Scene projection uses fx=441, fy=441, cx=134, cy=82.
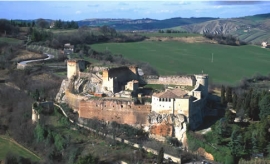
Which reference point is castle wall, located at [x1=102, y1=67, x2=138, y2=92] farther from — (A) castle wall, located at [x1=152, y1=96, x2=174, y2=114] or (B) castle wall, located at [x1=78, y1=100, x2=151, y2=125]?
(A) castle wall, located at [x1=152, y1=96, x2=174, y2=114]

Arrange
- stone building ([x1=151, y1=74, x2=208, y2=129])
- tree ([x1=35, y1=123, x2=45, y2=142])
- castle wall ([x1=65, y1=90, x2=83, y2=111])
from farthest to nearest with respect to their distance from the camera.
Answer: castle wall ([x1=65, y1=90, x2=83, y2=111])
tree ([x1=35, y1=123, x2=45, y2=142])
stone building ([x1=151, y1=74, x2=208, y2=129])

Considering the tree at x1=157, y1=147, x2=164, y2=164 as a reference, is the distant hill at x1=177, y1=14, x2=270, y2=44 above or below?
above

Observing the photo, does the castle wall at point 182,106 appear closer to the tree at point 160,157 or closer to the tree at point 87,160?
the tree at point 160,157

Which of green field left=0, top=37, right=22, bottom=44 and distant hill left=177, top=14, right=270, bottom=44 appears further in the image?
distant hill left=177, top=14, right=270, bottom=44

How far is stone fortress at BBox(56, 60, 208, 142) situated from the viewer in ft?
105

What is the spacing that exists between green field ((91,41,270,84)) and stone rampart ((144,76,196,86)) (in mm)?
12437

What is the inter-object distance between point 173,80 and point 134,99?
5415 millimetres

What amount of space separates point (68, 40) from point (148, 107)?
128ft

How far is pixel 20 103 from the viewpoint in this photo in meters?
40.8

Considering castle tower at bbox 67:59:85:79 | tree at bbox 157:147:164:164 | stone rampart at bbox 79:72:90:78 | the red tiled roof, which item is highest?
castle tower at bbox 67:59:85:79

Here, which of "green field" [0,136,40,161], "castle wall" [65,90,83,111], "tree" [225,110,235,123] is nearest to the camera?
"tree" [225,110,235,123]

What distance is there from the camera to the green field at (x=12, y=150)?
3322 cm

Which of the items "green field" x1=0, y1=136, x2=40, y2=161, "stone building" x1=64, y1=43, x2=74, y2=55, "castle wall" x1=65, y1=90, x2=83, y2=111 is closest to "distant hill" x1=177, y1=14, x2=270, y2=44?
"stone building" x1=64, y1=43, x2=74, y2=55

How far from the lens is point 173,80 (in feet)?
125
